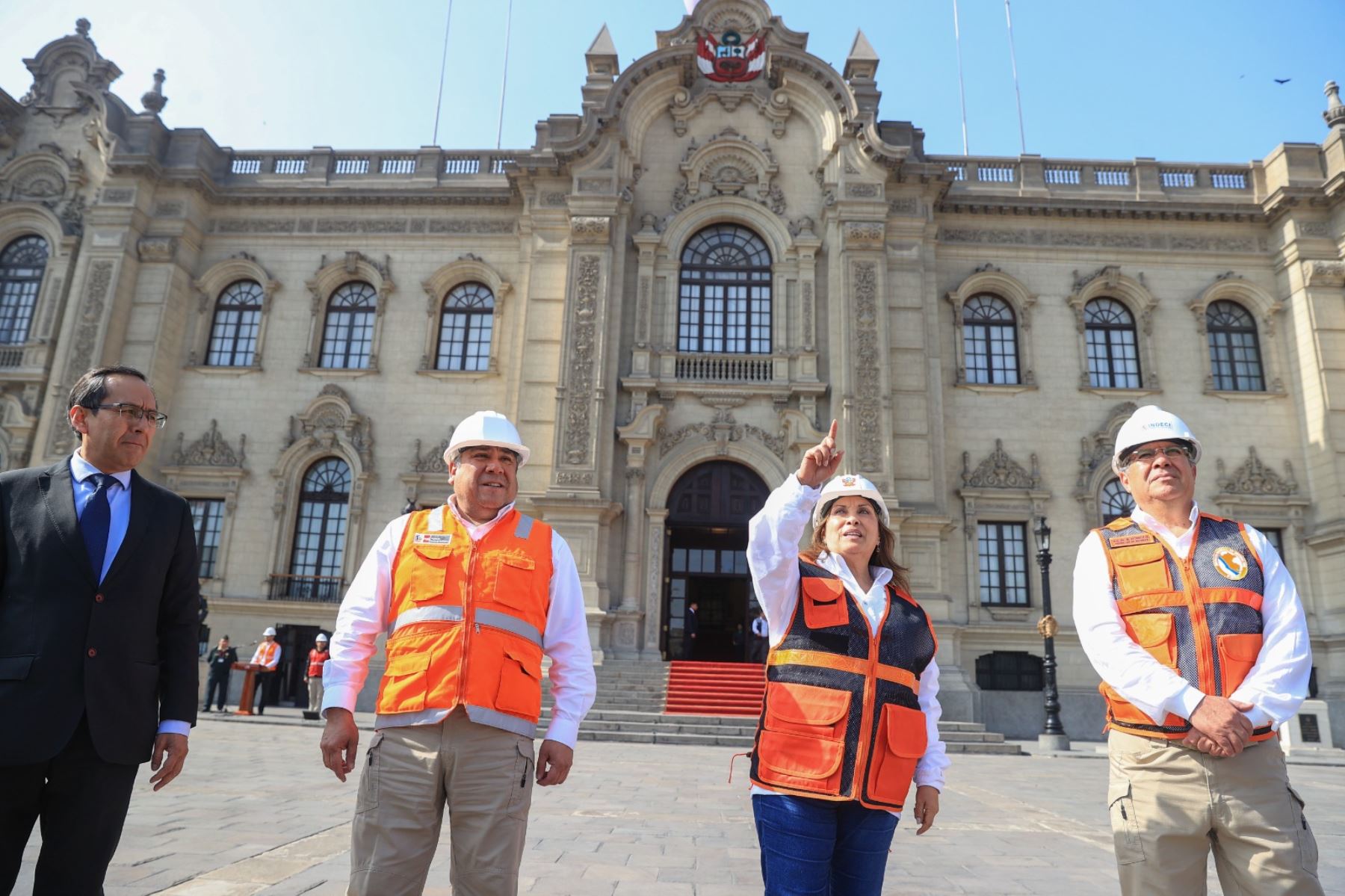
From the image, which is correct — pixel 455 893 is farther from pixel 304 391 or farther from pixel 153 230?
pixel 153 230

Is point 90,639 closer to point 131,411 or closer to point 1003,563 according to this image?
point 131,411

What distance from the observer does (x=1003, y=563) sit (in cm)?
→ 2027

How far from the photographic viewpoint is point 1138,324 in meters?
21.6

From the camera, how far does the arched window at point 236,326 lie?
22.2 m

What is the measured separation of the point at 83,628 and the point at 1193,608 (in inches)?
160

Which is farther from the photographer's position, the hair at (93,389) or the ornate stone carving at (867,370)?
the ornate stone carving at (867,370)

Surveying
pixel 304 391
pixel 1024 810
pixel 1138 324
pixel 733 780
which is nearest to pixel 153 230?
pixel 304 391

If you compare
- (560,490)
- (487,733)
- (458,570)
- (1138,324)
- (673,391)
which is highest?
(1138,324)

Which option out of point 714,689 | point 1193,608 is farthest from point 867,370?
point 1193,608

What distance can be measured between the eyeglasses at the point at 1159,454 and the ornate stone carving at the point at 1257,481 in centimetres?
1987

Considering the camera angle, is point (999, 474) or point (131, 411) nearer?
point (131, 411)

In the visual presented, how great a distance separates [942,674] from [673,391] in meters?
8.64

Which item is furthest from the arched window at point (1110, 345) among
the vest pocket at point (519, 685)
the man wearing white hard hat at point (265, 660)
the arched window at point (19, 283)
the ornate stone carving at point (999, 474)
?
the arched window at point (19, 283)

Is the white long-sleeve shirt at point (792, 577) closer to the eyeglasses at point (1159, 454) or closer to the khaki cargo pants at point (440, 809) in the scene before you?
the khaki cargo pants at point (440, 809)
